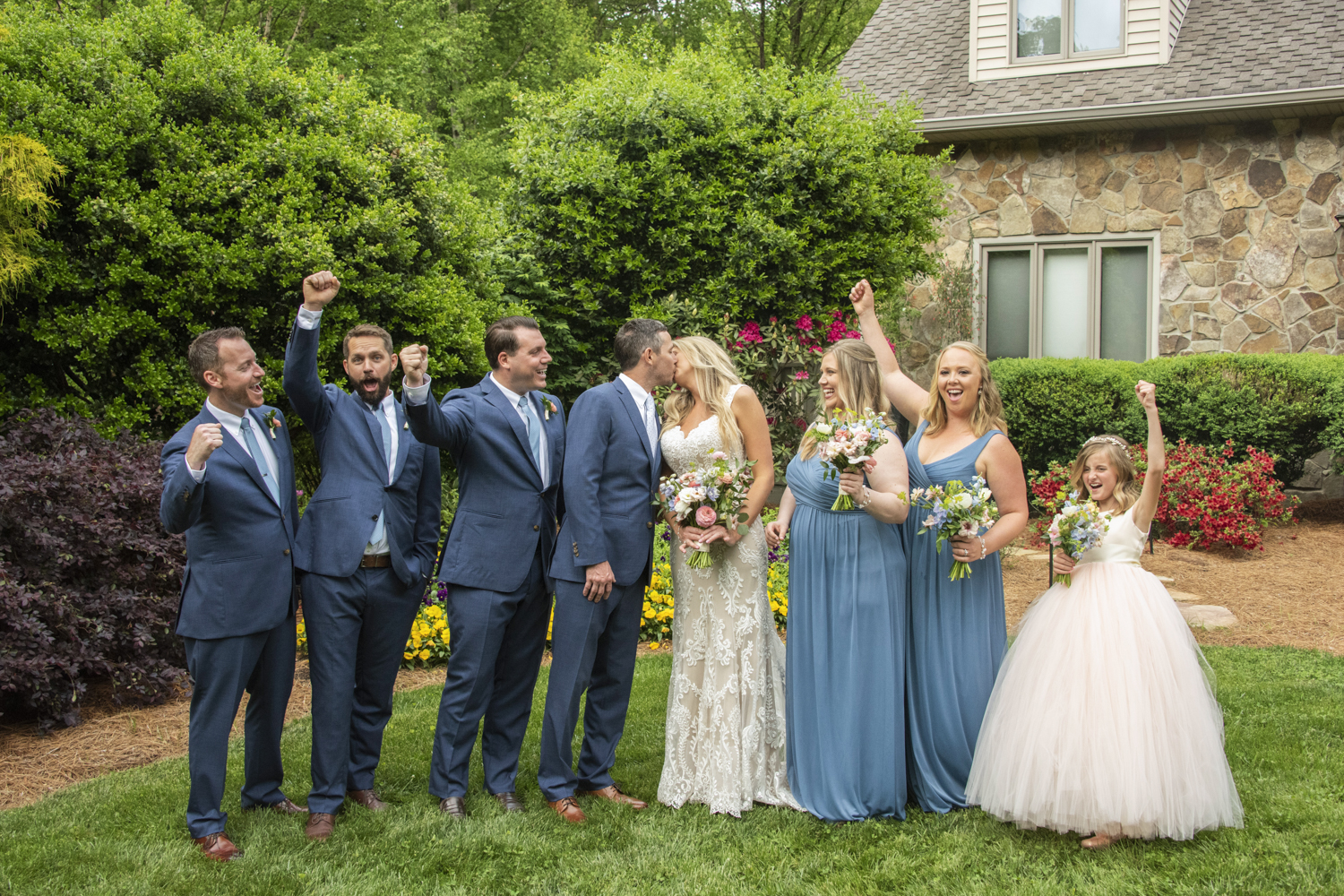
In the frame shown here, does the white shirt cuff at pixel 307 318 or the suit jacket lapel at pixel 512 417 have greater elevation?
the white shirt cuff at pixel 307 318

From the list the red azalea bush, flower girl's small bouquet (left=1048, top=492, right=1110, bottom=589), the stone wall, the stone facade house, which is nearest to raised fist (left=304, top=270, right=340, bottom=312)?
flower girl's small bouquet (left=1048, top=492, right=1110, bottom=589)

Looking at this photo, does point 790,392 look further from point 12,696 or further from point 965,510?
point 12,696

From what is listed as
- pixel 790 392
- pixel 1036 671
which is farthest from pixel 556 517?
pixel 790 392

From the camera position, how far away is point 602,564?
4.40 metres

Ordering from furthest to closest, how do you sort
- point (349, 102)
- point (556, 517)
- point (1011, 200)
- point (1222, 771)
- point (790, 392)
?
point (1011, 200) < point (790, 392) < point (349, 102) < point (556, 517) < point (1222, 771)

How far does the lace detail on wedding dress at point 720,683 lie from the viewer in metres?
4.56

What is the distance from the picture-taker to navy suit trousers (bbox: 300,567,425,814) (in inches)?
168

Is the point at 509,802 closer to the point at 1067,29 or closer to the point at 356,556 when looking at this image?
the point at 356,556

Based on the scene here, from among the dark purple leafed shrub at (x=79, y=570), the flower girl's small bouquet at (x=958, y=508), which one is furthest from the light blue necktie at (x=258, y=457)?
the flower girl's small bouquet at (x=958, y=508)

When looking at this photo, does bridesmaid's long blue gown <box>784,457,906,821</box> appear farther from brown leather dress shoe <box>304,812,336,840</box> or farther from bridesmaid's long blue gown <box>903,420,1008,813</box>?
brown leather dress shoe <box>304,812,336,840</box>

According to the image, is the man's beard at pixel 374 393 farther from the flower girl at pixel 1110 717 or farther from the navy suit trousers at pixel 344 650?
the flower girl at pixel 1110 717

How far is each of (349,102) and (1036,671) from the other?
638 cm

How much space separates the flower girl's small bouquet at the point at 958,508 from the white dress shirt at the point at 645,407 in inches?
47.1

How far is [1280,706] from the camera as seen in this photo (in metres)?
5.78
